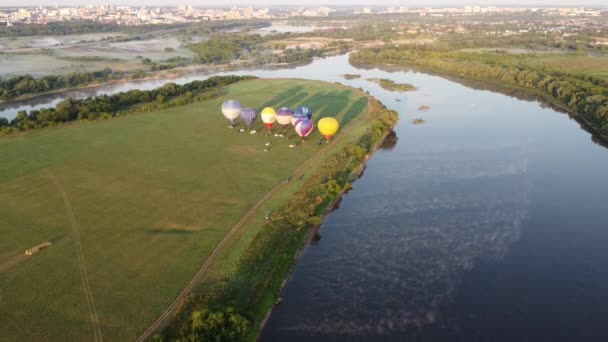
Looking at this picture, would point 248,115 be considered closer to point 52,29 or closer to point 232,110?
point 232,110

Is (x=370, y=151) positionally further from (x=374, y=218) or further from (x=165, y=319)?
(x=165, y=319)

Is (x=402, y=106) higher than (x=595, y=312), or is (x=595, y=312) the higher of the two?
(x=402, y=106)

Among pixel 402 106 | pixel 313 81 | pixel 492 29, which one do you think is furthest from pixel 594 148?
pixel 492 29

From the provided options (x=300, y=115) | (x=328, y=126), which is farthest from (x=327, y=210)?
(x=300, y=115)

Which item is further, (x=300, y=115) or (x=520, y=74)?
(x=520, y=74)

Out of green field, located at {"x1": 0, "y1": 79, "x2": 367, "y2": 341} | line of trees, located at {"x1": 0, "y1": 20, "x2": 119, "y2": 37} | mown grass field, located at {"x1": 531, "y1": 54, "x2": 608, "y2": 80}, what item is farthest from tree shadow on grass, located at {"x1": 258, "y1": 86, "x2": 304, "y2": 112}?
line of trees, located at {"x1": 0, "y1": 20, "x2": 119, "y2": 37}

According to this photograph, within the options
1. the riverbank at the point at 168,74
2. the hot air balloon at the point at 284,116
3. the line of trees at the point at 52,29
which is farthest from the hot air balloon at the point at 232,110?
the line of trees at the point at 52,29
